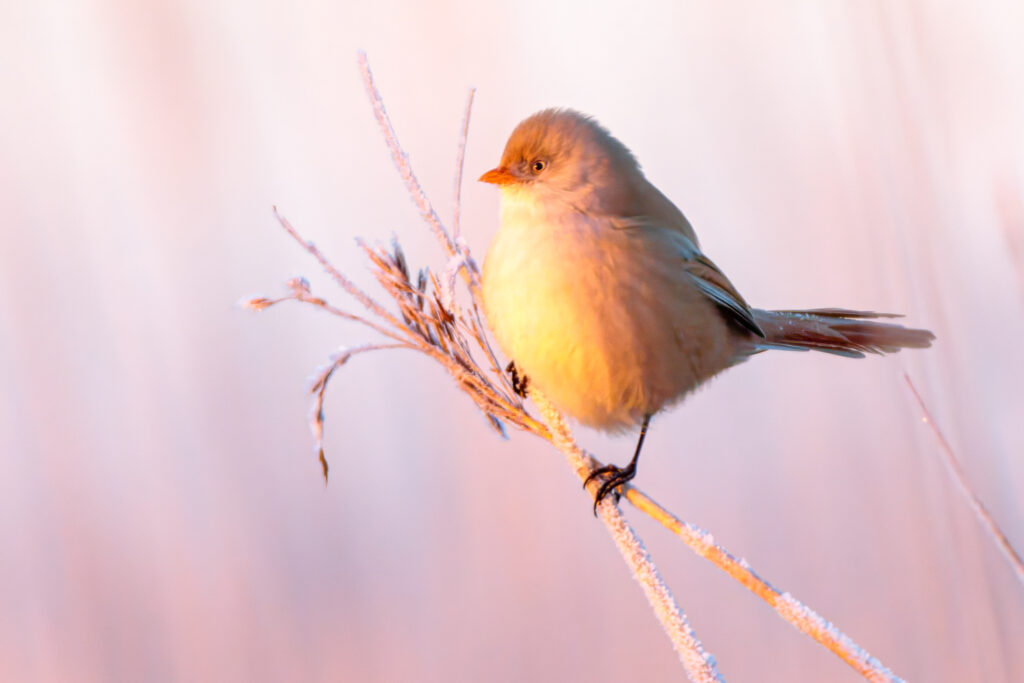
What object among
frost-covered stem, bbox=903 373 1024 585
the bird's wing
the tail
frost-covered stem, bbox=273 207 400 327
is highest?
frost-covered stem, bbox=273 207 400 327

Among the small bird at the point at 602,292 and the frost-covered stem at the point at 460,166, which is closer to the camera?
the frost-covered stem at the point at 460,166

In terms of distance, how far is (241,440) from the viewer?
2219 mm

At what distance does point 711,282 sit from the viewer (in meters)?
1.68

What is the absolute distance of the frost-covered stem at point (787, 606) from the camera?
0.68 metres

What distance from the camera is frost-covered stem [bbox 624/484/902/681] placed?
0.68 metres

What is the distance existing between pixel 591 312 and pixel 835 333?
687mm

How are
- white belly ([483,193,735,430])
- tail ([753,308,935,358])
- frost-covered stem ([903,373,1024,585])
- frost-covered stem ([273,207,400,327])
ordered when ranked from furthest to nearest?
tail ([753,308,935,358]) → white belly ([483,193,735,430]) → frost-covered stem ([273,207,400,327]) → frost-covered stem ([903,373,1024,585])

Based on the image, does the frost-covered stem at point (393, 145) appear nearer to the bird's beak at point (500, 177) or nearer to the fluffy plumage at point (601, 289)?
the fluffy plumage at point (601, 289)

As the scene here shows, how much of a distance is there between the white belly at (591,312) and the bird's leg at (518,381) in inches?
7.2

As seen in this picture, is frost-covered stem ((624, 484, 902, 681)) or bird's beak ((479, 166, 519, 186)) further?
bird's beak ((479, 166, 519, 186))

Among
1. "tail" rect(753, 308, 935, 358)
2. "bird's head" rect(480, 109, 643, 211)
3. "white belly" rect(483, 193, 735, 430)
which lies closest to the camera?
"white belly" rect(483, 193, 735, 430)

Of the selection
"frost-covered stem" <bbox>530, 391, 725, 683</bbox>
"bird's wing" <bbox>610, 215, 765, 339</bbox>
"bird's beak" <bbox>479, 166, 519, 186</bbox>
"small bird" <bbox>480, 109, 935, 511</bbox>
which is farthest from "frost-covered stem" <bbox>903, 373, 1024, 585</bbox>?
"bird's beak" <bbox>479, 166, 519, 186</bbox>

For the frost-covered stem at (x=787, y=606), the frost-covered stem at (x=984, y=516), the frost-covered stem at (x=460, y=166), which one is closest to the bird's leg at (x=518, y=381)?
the frost-covered stem at (x=460, y=166)

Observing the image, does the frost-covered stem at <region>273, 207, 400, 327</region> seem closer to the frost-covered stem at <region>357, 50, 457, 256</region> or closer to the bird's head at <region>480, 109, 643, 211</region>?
the frost-covered stem at <region>357, 50, 457, 256</region>
